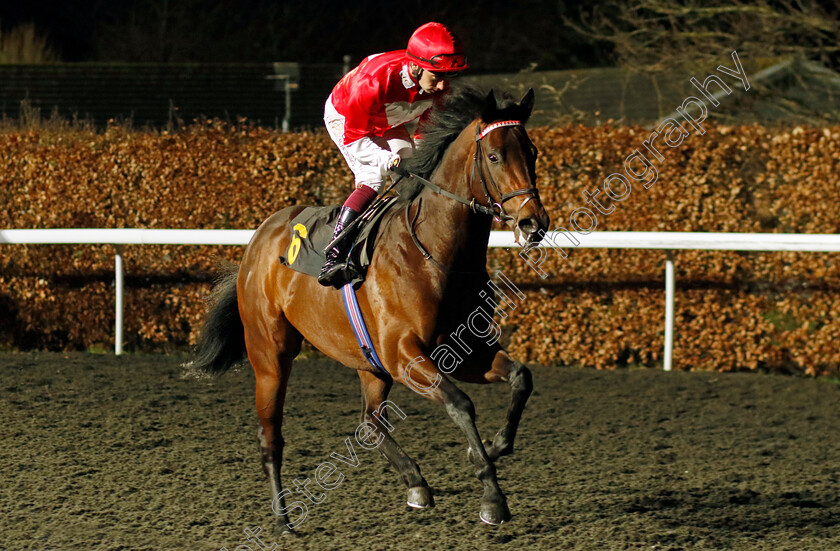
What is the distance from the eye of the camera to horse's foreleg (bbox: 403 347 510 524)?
3205mm

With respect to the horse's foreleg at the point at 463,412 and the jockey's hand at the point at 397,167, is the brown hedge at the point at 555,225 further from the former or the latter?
the horse's foreleg at the point at 463,412

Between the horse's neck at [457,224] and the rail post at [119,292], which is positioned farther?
the rail post at [119,292]

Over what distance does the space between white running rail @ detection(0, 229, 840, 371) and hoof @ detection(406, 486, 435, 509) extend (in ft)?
9.79

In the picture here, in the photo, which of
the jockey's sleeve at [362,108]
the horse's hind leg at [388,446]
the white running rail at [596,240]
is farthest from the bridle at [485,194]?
the white running rail at [596,240]

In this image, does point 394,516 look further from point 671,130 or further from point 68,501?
point 671,130

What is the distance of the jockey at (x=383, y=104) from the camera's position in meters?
3.71

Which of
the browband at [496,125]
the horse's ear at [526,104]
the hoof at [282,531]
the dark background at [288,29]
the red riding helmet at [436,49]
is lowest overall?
the hoof at [282,531]

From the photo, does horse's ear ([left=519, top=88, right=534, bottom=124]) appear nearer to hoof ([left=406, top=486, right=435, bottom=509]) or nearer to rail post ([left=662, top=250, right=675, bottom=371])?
hoof ([left=406, top=486, right=435, bottom=509])

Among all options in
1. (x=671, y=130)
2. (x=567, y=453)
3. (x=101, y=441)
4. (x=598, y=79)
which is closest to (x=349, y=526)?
(x=567, y=453)

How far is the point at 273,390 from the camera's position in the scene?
411 cm

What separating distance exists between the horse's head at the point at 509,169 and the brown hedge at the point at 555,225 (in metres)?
3.71

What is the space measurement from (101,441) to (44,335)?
123 inches

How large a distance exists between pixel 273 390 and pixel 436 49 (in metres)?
1.52

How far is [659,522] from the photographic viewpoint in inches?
149
